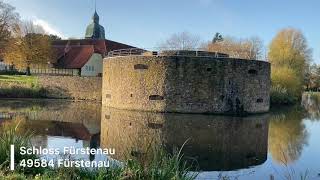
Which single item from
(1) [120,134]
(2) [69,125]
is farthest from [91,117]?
(1) [120,134]

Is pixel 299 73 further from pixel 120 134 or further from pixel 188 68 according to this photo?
pixel 120 134

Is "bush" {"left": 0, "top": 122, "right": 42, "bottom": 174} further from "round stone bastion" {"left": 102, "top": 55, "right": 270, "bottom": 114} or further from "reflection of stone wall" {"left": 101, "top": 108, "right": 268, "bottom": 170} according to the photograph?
"round stone bastion" {"left": 102, "top": 55, "right": 270, "bottom": 114}

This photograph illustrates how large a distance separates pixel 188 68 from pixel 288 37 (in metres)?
24.4

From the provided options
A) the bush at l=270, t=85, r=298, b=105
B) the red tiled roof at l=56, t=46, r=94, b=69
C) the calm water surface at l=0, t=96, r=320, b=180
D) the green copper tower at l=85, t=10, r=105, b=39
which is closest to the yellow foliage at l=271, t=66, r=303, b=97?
the bush at l=270, t=85, r=298, b=105

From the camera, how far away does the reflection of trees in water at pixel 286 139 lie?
39.4 ft

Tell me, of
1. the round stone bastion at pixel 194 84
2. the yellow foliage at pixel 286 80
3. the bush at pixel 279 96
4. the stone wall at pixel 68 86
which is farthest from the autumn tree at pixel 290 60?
the stone wall at pixel 68 86

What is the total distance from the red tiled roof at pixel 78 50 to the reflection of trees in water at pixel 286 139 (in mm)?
20931

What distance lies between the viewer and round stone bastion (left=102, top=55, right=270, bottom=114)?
22.5 metres

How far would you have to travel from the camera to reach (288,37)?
144 ft

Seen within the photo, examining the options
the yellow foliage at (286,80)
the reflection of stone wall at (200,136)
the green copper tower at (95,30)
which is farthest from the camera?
the green copper tower at (95,30)

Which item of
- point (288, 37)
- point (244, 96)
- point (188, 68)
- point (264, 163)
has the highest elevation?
point (288, 37)

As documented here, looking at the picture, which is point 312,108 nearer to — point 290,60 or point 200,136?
point 290,60

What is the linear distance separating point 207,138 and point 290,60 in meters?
30.1

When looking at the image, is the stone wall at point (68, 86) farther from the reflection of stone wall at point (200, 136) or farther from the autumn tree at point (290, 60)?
the autumn tree at point (290, 60)
